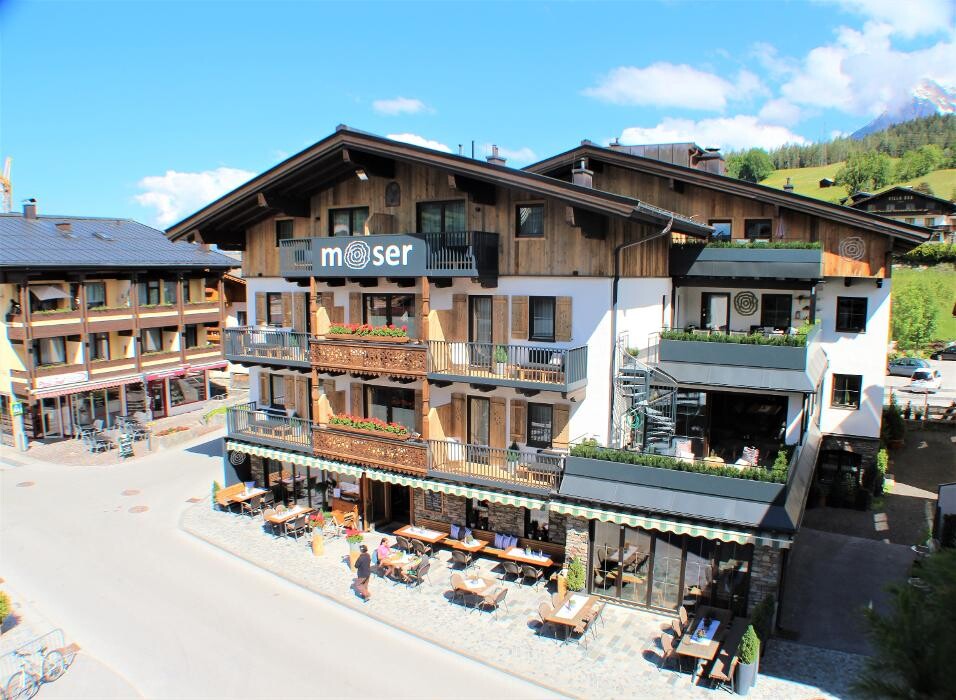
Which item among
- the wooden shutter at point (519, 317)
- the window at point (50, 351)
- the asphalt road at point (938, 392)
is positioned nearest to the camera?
the wooden shutter at point (519, 317)

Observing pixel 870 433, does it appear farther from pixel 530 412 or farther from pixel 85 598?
pixel 85 598

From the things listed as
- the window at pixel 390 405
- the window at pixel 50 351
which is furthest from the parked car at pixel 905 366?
the window at pixel 50 351

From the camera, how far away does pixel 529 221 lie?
797 inches

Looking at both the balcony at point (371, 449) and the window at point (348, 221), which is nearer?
the balcony at point (371, 449)

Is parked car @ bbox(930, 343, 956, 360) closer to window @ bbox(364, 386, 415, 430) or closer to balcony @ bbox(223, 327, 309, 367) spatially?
window @ bbox(364, 386, 415, 430)

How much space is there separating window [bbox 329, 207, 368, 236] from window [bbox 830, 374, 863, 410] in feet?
58.3

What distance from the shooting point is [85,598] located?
19422 millimetres

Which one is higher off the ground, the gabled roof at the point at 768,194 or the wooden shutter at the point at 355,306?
the gabled roof at the point at 768,194

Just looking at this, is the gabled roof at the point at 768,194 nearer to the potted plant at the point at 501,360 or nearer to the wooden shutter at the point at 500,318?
the wooden shutter at the point at 500,318

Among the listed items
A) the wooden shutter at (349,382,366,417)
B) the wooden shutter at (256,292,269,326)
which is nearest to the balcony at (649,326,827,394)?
the wooden shutter at (349,382,366,417)

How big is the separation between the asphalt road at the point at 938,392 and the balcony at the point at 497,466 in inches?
1231

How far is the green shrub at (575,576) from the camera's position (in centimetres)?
1867

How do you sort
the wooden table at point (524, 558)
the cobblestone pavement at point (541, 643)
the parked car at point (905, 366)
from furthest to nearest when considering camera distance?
the parked car at point (905, 366), the wooden table at point (524, 558), the cobblestone pavement at point (541, 643)

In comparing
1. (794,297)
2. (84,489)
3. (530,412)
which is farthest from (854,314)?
(84,489)
